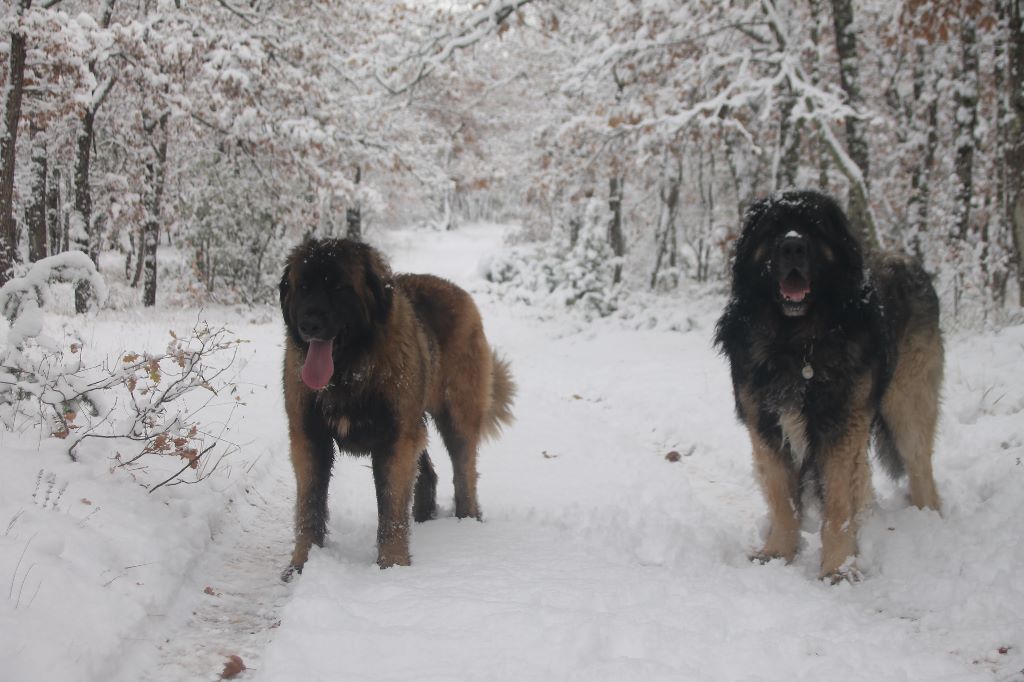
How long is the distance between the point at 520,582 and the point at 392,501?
0.81 meters

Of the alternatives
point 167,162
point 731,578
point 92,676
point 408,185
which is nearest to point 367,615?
point 92,676

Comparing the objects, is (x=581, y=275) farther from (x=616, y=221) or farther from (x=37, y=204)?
(x=37, y=204)

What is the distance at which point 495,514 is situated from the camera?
4.71 metres

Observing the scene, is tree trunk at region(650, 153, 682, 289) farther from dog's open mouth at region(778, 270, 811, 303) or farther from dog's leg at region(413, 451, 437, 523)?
dog's open mouth at region(778, 270, 811, 303)

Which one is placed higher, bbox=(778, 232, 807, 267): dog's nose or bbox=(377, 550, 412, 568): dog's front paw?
bbox=(778, 232, 807, 267): dog's nose

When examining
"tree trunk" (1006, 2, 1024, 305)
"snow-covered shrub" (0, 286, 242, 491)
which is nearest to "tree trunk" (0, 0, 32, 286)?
"snow-covered shrub" (0, 286, 242, 491)

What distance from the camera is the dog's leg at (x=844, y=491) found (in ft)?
11.5

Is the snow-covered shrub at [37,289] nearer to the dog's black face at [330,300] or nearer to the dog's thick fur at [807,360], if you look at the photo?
the dog's black face at [330,300]

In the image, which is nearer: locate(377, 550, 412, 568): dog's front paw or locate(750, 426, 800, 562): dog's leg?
locate(377, 550, 412, 568): dog's front paw

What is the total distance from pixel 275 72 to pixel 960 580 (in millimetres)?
12960

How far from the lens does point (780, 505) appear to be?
3.83 m

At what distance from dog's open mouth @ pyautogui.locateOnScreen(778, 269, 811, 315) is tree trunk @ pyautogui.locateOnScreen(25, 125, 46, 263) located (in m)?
13.3

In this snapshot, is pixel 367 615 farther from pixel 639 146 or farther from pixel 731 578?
pixel 639 146

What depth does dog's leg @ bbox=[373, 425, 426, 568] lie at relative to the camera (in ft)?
11.7
